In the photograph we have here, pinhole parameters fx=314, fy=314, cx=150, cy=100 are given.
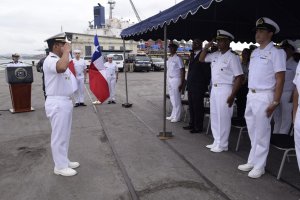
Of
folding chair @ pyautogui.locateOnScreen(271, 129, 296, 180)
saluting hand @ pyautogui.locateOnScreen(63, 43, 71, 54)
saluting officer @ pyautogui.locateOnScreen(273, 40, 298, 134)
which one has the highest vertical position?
saluting hand @ pyautogui.locateOnScreen(63, 43, 71, 54)

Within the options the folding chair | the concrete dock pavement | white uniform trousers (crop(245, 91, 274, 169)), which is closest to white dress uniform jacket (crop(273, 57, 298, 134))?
the concrete dock pavement

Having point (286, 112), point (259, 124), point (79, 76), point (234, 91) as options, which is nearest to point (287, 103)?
point (286, 112)

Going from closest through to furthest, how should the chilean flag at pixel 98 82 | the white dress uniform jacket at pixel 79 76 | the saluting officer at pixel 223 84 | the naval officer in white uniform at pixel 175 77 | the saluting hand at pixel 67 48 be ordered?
the saluting hand at pixel 67 48 → the saluting officer at pixel 223 84 → the chilean flag at pixel 98 82 → the naval officer in white uniform at pixel 175 77 → the white dress uniform jacket at pixel 79 76

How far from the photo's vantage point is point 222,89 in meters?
5.31

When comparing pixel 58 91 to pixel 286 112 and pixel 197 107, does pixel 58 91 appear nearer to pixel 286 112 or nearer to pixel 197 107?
pixel 197 107

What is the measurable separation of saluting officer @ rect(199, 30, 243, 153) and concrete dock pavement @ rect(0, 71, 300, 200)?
0.41 m

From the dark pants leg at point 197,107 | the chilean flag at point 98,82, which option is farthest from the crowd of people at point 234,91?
the chilean flag at point 98,82

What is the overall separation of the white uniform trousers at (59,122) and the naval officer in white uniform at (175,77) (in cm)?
400

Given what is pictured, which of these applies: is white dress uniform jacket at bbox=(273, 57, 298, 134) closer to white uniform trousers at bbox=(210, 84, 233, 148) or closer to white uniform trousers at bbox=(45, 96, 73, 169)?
white uniform trousers at bbox=(210, 84, 233, 148)

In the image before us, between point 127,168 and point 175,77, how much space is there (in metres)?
3.67

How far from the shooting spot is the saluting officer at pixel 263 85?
4.04m

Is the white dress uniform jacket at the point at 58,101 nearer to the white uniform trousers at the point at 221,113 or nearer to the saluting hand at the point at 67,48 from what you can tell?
the saluting hand at the point at 67,48

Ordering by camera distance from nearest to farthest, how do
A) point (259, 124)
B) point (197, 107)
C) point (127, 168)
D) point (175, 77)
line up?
point (259, 124), point (127, 168), point (197, 107), point (175, 77)

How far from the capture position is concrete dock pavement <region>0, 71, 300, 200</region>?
12.9 feet
